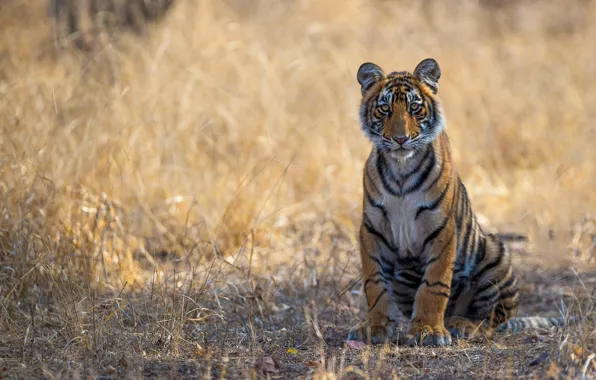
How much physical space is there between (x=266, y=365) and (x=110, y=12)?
500 cm

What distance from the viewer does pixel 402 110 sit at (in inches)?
166

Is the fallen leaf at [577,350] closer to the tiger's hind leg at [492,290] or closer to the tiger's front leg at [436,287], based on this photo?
the tiger's front leg at [436,287]

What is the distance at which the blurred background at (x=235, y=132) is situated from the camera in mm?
5371

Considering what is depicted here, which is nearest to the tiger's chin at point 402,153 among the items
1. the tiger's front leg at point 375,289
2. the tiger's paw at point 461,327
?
the tiger's front leg at point 375,289

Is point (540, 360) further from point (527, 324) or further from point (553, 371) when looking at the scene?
point (527, 324)

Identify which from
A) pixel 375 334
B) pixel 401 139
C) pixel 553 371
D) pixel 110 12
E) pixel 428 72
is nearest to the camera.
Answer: pixel 553 371

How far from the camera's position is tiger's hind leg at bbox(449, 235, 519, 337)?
4.59 m


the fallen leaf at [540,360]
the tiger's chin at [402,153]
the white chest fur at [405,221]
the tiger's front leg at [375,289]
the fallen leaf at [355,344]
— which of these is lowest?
the fallen leaf at [540,360]

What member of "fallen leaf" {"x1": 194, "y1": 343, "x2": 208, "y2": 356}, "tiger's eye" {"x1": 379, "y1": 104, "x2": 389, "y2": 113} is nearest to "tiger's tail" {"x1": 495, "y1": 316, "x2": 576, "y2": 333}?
"tiger's eye" {"x1": 379, "y1": 104, "x2": 389, "y2": 113}

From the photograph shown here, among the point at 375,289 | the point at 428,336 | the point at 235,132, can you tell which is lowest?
the point at 428,336

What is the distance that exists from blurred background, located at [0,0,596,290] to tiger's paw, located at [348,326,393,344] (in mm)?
785

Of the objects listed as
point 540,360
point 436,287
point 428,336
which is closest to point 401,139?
point 436,287

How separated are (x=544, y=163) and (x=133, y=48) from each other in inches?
152

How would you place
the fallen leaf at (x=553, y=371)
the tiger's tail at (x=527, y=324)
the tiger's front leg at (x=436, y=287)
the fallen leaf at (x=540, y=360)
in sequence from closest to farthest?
the fallen leaf at (x=553, y=371) → the fallen leaf at (x=540, y=360) → the tiger's front leg at (x=436, y=287) → the tiger's tail at (x=527, y=324)
